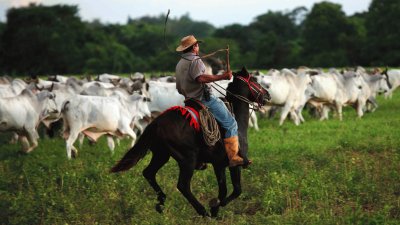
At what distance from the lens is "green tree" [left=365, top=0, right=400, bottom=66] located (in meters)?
66.1

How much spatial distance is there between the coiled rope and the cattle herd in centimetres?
310

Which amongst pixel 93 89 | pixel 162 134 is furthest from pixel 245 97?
pixel 93 89

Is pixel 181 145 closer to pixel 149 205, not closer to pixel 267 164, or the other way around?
pixel 149 205

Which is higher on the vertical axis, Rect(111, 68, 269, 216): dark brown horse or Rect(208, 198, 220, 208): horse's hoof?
Rect(111, 68, 269, 216): dark brown horse

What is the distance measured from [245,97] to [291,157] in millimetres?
4382

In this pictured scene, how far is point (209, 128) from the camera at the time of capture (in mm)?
9008

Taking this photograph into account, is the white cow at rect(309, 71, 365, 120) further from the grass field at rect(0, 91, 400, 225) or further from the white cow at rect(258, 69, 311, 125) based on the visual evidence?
the grass field at rect(0, 91, 400, 225)

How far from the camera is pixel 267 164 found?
41.8 feet

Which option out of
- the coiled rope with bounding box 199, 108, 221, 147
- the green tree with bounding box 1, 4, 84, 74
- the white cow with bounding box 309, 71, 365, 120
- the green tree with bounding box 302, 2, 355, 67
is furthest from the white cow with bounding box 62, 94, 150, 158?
the green tree with bounding box 302, 2, 355, 67

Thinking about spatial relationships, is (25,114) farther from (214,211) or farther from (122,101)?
(214,211)

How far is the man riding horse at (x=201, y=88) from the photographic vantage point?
902 centimetres

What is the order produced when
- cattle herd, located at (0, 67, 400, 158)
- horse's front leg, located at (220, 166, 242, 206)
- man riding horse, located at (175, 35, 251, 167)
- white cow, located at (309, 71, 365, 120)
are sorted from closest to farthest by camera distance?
man riding horse, located at (175, 35, 251, 167), horse's front leg, located at (220, 166, 242, 206), cattle herd, located at (0, 67, 400, 158), white cow, located at (309, 71, 365, 120)

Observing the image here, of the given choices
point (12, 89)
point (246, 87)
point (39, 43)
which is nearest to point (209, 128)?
point (246, 87)

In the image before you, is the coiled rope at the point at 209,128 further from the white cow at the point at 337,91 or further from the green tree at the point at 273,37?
the green tree at the point at 273,37
